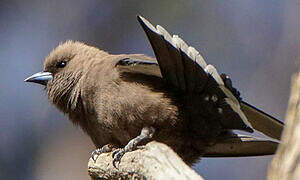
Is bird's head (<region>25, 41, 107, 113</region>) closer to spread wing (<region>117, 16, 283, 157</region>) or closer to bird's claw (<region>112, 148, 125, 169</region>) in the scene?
spread wing (<region>117, 16, 283, 157</region>)

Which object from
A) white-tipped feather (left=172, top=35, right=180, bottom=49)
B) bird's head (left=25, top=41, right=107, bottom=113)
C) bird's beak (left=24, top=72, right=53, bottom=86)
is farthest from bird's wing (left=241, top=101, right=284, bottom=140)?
bird's beak (left=24, top=72, right=53, bottom=86)

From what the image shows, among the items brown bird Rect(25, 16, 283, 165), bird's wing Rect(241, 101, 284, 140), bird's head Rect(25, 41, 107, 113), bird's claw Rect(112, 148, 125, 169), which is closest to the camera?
bird's claw Rect(112, 148, 125, 169)

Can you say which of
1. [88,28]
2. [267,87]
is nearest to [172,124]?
[267,87]

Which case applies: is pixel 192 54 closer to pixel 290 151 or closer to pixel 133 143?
pixel 133 143

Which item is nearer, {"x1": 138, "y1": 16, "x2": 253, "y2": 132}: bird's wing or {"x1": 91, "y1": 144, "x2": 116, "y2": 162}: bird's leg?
{"x1": 138, "y1": 16, "x2": 253, "y2": 132}: bird's wing

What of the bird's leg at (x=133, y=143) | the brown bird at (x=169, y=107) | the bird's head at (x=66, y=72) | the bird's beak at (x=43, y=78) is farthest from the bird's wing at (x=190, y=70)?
the bird's beak at (x=43, y=78)

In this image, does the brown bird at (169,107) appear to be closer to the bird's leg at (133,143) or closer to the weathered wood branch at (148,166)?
the bird's leg at (133,143)
